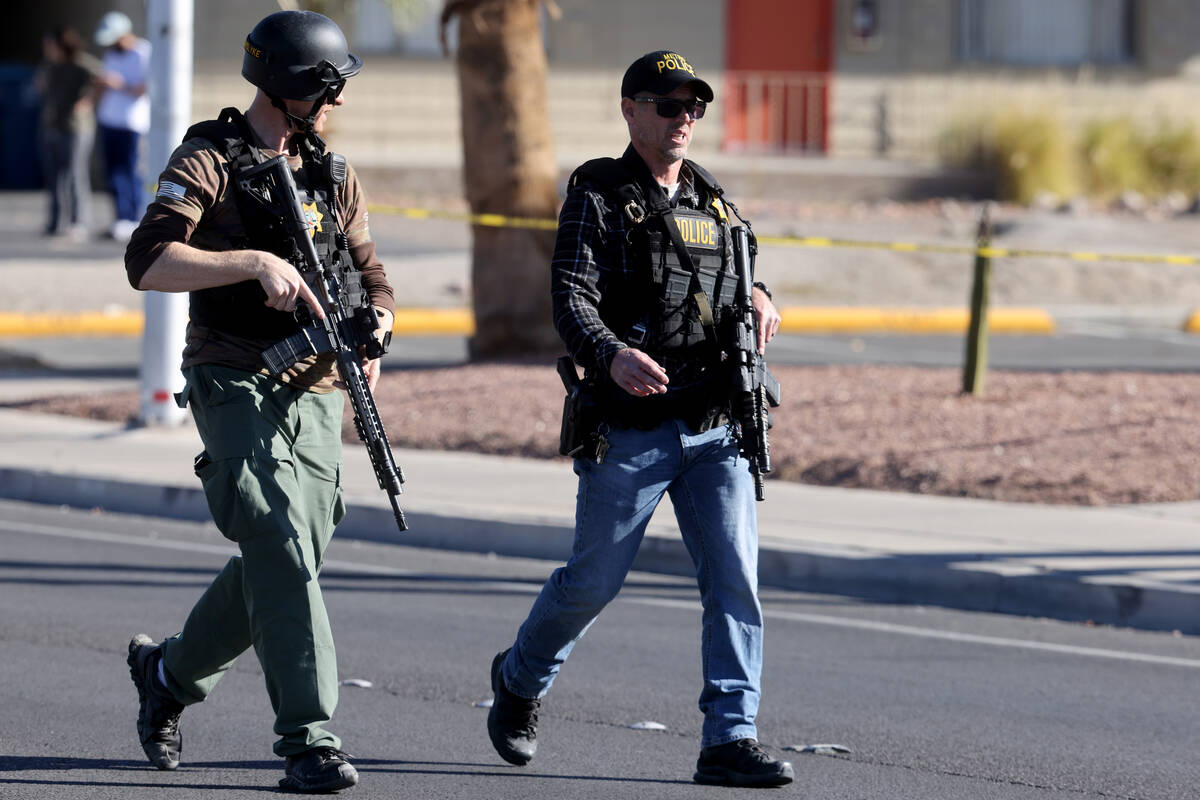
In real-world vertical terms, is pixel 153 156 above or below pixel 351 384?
above

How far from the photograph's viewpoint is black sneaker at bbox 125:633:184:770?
17.9 ft

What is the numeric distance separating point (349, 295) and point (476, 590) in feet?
11.4

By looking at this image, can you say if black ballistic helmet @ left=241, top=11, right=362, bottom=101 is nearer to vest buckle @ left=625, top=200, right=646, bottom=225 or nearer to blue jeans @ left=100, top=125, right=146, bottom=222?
vest buckle @ left=625, top=200, right=646, bottom=225

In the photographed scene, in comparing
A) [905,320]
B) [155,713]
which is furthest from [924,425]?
[905,320]

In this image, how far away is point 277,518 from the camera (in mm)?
5027

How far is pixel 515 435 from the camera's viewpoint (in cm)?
1180

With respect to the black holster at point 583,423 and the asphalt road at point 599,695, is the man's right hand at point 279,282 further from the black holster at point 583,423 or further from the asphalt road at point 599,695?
the asphalt road at point 599,695

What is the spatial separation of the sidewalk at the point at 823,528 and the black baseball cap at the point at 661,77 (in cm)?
377

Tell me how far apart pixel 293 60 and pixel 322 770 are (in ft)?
5.97

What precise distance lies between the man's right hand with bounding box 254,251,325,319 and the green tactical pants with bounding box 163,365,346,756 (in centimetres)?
27

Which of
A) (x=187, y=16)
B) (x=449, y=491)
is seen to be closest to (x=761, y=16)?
(x=187, y=16)

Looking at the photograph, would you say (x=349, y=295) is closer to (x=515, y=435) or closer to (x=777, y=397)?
(x=777, y=397)

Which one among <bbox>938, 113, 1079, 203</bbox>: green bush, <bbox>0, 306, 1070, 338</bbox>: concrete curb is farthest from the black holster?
<bbox>938, 113, 1079, 203</bbox>: green bush

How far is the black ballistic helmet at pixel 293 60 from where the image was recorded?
4988mm
